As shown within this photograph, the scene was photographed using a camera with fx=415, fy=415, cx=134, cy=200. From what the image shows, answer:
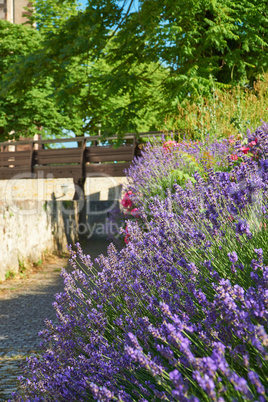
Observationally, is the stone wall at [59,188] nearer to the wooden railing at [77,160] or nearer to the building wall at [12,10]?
the wooden railing at [77,160]

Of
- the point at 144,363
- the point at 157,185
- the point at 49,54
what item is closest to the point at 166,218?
the point at 144,363

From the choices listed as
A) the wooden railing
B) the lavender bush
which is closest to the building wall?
the wooden railing

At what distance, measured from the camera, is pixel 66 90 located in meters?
10.6

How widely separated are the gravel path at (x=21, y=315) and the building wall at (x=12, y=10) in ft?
88.0

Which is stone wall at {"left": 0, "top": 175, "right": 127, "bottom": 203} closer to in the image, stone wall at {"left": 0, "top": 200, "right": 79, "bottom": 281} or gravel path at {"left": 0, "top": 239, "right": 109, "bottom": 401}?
stone wall at {"left": 0, "top": 200, "right": 79, "bottom": 281}

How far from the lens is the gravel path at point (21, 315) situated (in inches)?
144

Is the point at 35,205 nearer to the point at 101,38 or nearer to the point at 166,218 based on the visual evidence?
the point at 101,38

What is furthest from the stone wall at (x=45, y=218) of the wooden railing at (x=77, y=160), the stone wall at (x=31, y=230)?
the wooden railing at (x=77, y=160)

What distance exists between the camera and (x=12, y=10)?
3105 centimetres

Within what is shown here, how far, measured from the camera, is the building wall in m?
30.0

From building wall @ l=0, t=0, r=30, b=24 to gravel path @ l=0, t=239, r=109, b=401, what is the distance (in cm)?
2681

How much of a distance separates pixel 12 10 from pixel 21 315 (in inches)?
1223

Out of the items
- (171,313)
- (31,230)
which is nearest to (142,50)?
(31,230)

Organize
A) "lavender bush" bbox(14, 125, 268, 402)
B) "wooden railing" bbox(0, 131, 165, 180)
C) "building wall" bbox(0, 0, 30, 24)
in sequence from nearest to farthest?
"lavender bush" bbox(14, 125, 268, 402), "wooden railing" bbox(0, 131, 165, 180), "building wall" bbox(0, 0, 30, 24)
